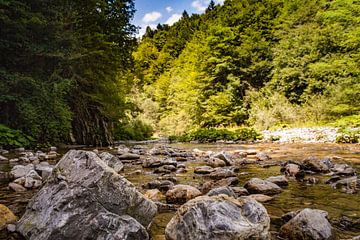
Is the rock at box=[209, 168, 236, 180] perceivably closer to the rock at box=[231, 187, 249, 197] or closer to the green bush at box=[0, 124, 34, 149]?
the rock at box=[231, 187, 249, 197]

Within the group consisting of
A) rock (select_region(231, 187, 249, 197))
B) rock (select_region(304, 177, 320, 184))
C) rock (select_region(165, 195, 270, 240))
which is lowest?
rock (select_region(304, 177, 320, 184))

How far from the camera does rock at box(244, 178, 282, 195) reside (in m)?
4.04

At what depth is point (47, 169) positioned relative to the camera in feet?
16.4

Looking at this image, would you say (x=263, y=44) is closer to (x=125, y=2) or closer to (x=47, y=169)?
(x=125, y=2)

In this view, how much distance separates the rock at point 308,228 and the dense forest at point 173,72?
9451mm

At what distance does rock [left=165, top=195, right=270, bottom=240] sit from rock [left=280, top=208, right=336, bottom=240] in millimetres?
280

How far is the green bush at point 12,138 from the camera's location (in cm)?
1023

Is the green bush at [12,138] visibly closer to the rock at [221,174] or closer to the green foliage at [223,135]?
the rock at [221,174]

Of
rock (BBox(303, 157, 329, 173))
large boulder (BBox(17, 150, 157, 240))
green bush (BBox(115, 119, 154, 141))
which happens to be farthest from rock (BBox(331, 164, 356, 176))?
green bush (BBox(115, 119, 154, 141))

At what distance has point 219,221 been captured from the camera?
6.99 ft

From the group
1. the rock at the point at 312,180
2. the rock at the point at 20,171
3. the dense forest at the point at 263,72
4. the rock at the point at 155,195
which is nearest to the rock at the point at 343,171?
the rock at the point at 312,180

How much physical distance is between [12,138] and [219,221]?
34.1 ft

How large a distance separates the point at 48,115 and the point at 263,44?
87.6 ft

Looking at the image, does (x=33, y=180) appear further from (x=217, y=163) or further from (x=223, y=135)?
(x=223, y=135)
